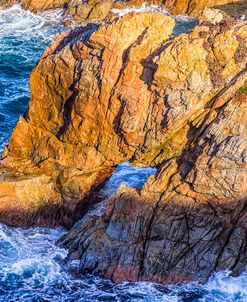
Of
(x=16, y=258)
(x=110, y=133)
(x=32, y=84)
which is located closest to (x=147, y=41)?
(x=110, y=133)

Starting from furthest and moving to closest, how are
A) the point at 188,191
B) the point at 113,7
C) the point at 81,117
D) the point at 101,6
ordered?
the point at 113,7 < the point at 101,6 < the point at 81,117 < the point at 188,191

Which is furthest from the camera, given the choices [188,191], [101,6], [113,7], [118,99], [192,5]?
[192,5]

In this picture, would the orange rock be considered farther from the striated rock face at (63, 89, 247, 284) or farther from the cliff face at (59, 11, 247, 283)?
the striated rock face at (63, 89, 247, 284)

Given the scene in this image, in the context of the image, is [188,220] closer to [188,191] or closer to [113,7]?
[188,191]

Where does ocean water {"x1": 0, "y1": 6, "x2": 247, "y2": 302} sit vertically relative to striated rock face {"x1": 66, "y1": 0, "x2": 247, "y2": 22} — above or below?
below

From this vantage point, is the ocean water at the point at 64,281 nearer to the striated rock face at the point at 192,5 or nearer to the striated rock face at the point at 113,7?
the striated rock face at the point at 113,7

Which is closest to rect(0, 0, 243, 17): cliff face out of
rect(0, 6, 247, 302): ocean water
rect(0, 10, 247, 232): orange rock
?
rect(0, 10, 247, 232): orange rock

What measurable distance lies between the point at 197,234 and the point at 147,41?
35.8 feet

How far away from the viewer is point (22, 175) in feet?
120

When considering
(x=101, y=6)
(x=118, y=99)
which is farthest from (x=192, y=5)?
(x=118, y=99)

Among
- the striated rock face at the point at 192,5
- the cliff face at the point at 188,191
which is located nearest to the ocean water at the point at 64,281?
the cliff face at the point at 188,191

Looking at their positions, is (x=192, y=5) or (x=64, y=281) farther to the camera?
(x=192, y=5)

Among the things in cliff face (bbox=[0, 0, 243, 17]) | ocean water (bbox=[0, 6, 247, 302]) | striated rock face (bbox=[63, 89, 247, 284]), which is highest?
cliff face (bbox=[0, 0, 243, 17])

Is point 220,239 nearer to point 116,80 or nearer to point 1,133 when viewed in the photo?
point 116,80
